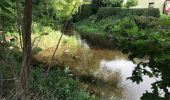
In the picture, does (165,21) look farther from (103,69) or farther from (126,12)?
(126,12)

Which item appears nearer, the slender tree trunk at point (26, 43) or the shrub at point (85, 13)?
the slender tree trunk at point (26, 43)

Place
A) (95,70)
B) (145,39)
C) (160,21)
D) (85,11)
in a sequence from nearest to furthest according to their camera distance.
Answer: (160,21), (145,39), (95,70), (85,11)

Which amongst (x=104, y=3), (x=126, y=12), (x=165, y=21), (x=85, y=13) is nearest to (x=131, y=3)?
(x=104, y=3)

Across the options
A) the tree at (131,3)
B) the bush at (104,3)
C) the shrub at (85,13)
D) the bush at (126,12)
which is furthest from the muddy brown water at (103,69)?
the shrub at (85,13)

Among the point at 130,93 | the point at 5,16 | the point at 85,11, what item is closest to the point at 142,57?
the point at 5,16

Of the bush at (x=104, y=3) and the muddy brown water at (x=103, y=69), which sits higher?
the bush at (x=104, y=3)

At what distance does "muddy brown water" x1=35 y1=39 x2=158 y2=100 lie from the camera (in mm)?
9445

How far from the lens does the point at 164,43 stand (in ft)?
12.6

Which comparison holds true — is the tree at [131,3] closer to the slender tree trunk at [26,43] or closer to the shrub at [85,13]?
the shrub at [85,13]

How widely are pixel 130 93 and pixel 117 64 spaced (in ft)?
13.5

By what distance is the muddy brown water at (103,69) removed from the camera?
9.45 metres

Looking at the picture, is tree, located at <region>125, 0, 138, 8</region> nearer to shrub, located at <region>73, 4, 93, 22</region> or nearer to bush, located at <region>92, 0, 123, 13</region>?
bush, located at <region>92, 0, 123, 13</region>

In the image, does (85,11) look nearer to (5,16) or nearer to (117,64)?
(117,64)

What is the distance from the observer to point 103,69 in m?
12.3
